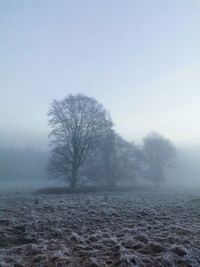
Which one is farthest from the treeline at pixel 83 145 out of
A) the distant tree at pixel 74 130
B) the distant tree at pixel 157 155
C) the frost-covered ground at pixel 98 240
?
the frost-covered ground at pixel 98 240

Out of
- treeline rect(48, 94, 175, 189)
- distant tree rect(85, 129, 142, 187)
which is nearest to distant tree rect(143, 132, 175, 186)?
distant tree rect(85, 129, 142, 187)

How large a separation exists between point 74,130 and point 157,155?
76.5 ft

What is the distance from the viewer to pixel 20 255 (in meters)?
5.74

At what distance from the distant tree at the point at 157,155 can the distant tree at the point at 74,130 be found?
19.2m

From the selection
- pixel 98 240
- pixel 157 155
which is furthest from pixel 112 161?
pixel 98 240

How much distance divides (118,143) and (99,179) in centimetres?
658

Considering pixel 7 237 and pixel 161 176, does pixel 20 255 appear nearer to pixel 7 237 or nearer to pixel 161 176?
pixel 7 237

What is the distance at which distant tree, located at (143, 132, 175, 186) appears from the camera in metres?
44.5

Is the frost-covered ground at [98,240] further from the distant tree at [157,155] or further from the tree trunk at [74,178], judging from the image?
the distant tree at [157,155]

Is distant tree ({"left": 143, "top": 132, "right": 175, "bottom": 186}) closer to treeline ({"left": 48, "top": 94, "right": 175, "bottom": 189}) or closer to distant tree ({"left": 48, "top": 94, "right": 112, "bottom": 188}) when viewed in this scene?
treeline ({"left": 48, "top": 94, "right": 175, "bottom": 189})

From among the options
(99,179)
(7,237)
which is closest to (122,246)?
(7,237)

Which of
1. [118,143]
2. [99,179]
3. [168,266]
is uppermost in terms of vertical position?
[118,143]

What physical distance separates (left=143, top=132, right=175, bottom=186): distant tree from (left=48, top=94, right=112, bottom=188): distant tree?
19.2 metres

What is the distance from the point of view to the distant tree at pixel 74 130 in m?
27.6
